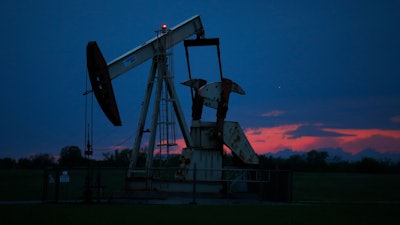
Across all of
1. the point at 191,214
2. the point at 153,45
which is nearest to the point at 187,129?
the point at 153,45

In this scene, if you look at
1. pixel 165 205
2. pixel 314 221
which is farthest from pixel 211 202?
pixel 314 221

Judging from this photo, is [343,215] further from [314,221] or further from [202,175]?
[202,175]

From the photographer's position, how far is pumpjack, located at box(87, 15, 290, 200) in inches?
1034

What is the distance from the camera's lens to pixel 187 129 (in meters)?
28.1

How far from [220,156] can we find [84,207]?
7980mm

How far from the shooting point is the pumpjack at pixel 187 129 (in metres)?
26.3

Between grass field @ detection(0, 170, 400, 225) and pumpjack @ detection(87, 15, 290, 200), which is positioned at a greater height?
pumpjack @ detection(87, 15, 290, 200)

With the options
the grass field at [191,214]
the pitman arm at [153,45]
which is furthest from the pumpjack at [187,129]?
the grass field at [191,214]

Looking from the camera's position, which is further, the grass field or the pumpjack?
the pumpjack

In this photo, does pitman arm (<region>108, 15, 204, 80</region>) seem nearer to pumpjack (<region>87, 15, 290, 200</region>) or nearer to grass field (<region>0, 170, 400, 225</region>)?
pumpjack (<region>87, 15, 290, 200</region>)

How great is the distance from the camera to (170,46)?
2825 centimetres

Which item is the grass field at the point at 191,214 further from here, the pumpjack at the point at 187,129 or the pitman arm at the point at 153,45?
the pitman arm at the point at 153,45

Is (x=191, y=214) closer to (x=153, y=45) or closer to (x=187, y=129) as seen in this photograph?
(x=187, y=129)

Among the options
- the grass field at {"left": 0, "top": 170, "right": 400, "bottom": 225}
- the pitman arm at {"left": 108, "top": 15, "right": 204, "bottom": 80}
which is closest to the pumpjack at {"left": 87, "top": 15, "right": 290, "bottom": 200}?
the pitman arm at {"left": 108, "top": 15, "right": 204, "bottom": 80}
